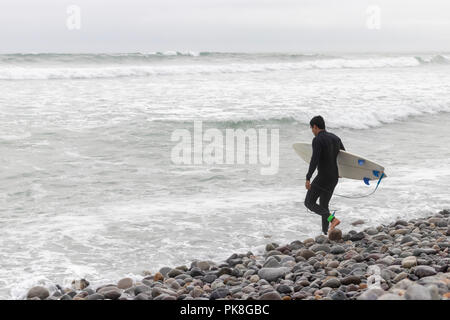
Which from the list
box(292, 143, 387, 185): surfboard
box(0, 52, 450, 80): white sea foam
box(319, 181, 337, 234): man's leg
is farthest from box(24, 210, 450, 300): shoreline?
box(0, 52, 450, 80): white sea foam

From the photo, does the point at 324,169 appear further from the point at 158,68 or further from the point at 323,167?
the point at 158,68

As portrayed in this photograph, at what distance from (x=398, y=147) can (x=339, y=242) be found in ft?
28.6

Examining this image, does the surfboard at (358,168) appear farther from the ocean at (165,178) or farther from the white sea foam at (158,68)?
the white sea foam at (158,68)

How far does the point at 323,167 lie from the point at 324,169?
3 centimetres

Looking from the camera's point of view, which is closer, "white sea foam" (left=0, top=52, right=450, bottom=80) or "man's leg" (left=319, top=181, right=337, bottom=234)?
"man's leg" (left=319, top=181, right=337, bottom=234)

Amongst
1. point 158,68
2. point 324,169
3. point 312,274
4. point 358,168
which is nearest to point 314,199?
point 324,169

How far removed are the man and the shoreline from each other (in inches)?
15.1

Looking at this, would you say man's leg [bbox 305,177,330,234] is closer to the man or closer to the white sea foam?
the man

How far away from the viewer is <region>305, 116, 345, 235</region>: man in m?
7.53
